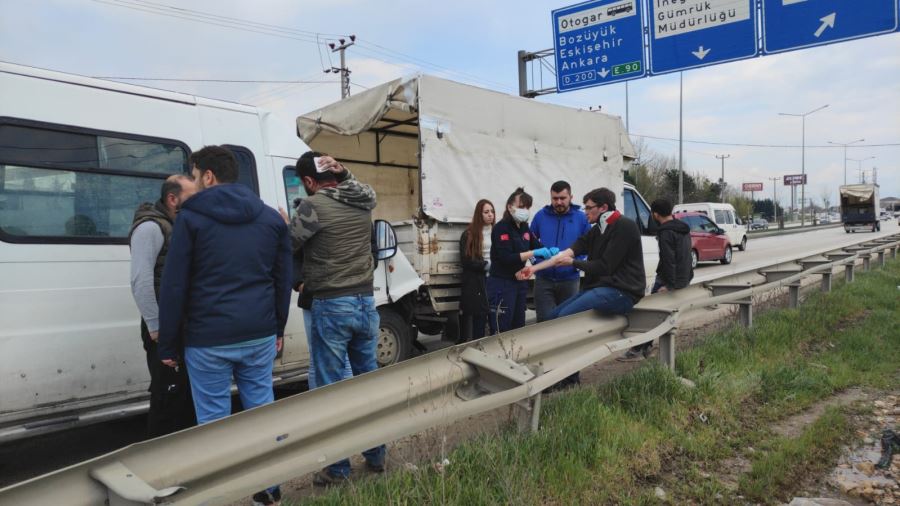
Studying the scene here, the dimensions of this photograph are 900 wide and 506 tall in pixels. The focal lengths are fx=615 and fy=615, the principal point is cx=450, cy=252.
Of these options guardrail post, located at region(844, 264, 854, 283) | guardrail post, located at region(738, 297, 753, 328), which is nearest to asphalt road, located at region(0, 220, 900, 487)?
guardrail post, located at region(738, 297, 753, 328)

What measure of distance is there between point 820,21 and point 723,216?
48.5 ft

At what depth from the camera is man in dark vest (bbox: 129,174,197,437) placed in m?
3.29

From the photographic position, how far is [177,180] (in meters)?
3.66

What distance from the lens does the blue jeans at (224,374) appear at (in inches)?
116

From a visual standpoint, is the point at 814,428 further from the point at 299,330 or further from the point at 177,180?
the point at 177,180

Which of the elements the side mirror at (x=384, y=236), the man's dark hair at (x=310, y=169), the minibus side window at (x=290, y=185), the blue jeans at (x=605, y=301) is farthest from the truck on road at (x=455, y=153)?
the man's dark hair at (x=310, y=169)

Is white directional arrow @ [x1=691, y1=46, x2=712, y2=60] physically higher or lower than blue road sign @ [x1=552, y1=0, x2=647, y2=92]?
lower

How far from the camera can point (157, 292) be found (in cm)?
340

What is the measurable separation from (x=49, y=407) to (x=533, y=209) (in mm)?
5445

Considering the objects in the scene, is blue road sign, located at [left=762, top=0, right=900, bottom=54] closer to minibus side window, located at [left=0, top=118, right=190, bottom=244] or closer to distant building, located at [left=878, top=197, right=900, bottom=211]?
minibus side window, located at [left=0, top=118, right=190, bottom=244]

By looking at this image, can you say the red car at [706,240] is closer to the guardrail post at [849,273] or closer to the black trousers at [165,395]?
the guardrail post at [849,273]

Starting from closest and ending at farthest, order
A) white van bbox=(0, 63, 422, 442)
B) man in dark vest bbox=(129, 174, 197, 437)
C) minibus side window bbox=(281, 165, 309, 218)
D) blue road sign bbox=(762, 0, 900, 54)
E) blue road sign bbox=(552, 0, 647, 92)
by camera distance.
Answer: man in dark vest bbox=(129, 174, 197, 437) < white van bbox=(0, 63, 422, 442) < minibus side window bbox=(281, 165, 309, 218) < blue road sign bbox=(762, 0, 900, 54) < blue road sign bbox=(552, 0, 647, 92)

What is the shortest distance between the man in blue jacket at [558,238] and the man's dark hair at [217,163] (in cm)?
354

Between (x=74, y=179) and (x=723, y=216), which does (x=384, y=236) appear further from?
(x=723, y=216)
